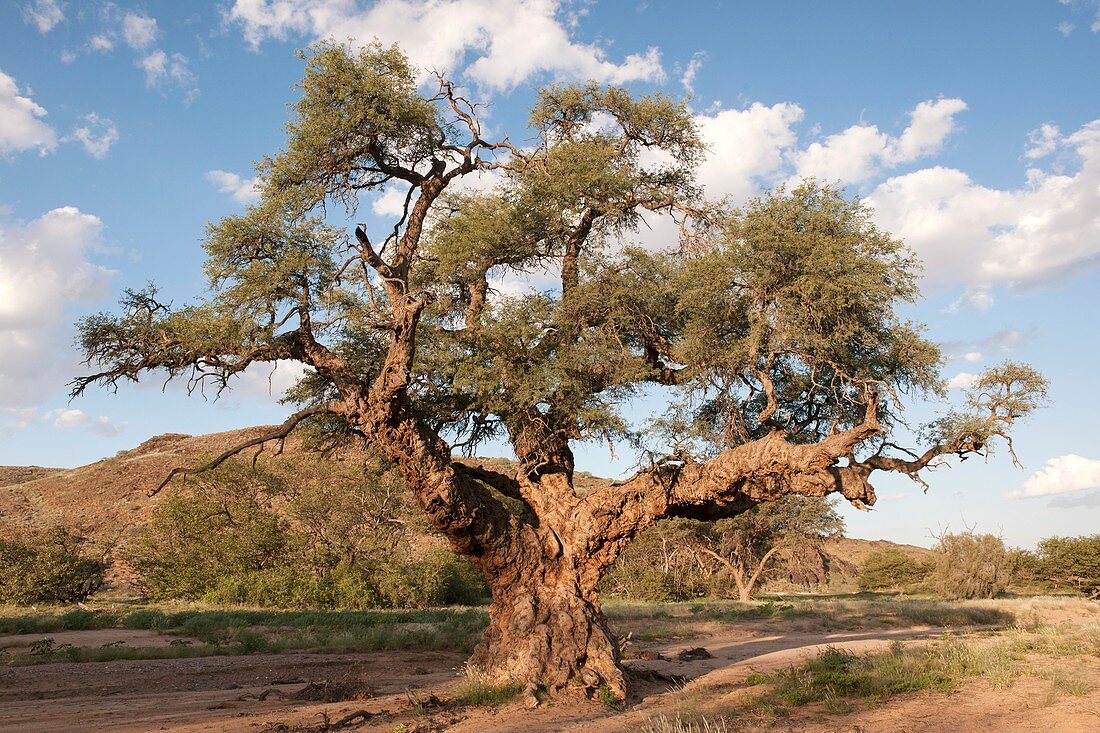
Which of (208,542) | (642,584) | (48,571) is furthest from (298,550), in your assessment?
(642,584)

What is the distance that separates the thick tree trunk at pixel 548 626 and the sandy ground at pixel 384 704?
762mm

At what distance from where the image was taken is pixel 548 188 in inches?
566

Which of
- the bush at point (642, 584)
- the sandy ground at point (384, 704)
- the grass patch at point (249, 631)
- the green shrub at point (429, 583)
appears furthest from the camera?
the bush at point (642, 584)

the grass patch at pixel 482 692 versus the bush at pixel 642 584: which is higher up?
the grass patch at pixel 482 692

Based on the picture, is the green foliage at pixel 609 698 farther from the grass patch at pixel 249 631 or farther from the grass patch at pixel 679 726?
the grass patch at pixel 249 631

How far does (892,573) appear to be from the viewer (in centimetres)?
5669

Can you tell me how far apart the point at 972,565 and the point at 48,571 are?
44418 mm

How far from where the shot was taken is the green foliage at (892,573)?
5475 cm

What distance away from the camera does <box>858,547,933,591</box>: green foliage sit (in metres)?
54.8

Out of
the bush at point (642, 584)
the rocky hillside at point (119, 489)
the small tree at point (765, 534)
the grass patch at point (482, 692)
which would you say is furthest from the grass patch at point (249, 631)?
the small tree at point (765, 534)

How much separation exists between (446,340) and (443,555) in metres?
23.8

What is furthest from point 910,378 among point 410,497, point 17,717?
point 410,497

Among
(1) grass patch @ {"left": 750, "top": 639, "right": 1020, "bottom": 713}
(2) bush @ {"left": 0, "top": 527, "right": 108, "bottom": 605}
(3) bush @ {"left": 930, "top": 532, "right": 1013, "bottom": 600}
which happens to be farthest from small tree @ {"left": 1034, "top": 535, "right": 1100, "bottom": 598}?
(2) bush @ {"left": 0, "top": 527, "right": 108, "bottom": 605}

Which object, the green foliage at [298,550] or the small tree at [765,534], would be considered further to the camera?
the small tree at [765,534]
